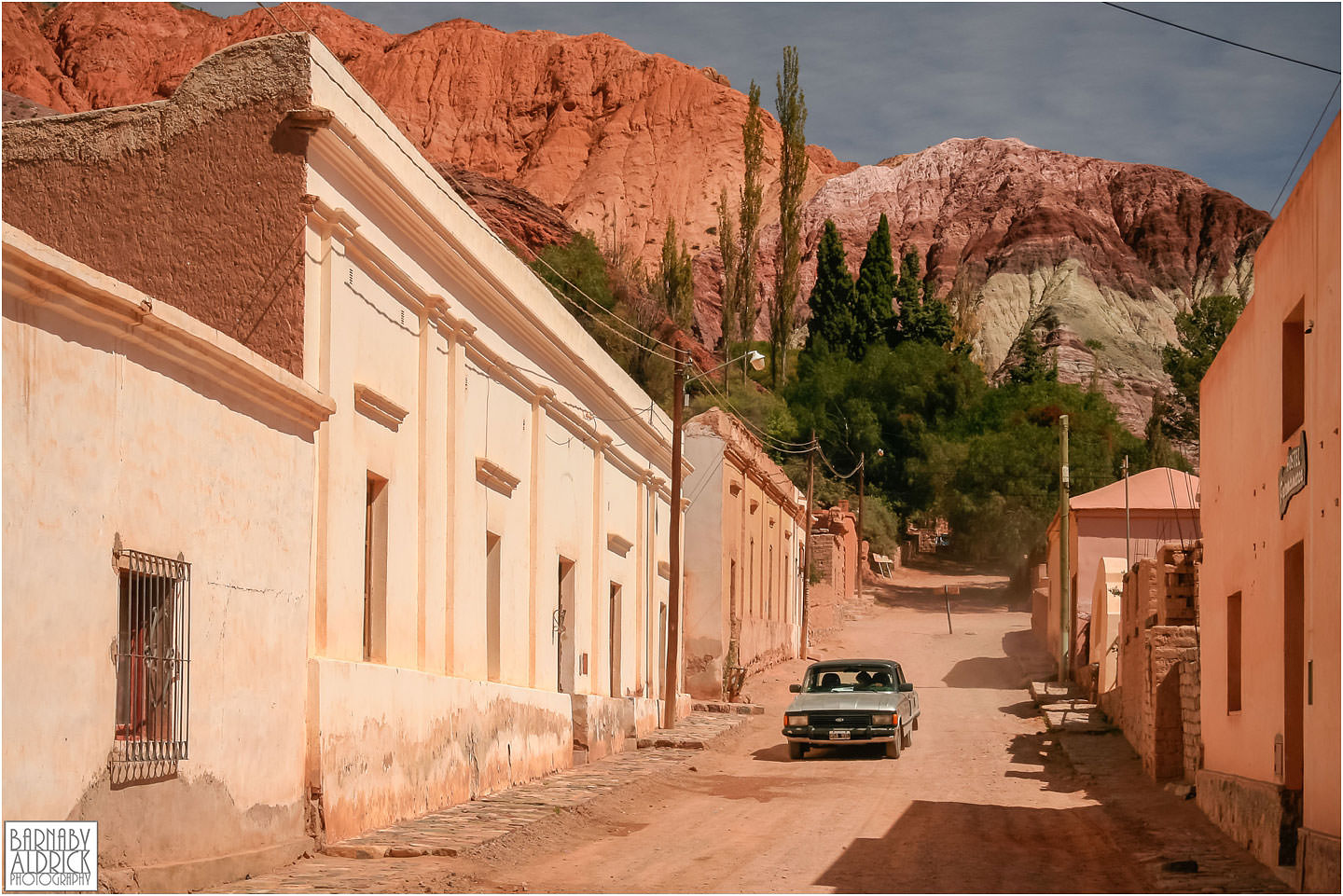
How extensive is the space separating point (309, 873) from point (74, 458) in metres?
3.87

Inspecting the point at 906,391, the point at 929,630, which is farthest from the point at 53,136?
the point at 906,391

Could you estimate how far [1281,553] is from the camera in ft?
36.8

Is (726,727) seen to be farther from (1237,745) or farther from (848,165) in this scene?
(848,165)

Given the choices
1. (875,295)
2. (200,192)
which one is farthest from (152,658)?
(875,295)

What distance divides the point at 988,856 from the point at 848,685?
11558 millimetres

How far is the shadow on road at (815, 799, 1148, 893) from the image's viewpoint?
35.0 ft

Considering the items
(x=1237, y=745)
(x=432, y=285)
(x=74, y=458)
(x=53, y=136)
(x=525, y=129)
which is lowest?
(x=1237, y=745)

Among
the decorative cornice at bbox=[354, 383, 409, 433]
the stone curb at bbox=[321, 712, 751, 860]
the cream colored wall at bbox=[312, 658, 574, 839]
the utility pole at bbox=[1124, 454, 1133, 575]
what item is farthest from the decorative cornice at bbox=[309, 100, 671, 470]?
the utility pole at bbox=[1124, 454, 1133, 575]

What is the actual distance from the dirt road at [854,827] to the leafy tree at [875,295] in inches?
2075

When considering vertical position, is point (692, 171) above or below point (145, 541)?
above

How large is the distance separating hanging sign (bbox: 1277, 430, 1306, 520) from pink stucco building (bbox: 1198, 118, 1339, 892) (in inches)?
0.7

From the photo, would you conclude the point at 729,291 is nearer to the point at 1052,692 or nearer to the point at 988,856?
the point at 1052,692

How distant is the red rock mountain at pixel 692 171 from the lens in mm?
109500

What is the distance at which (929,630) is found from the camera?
45438mm
